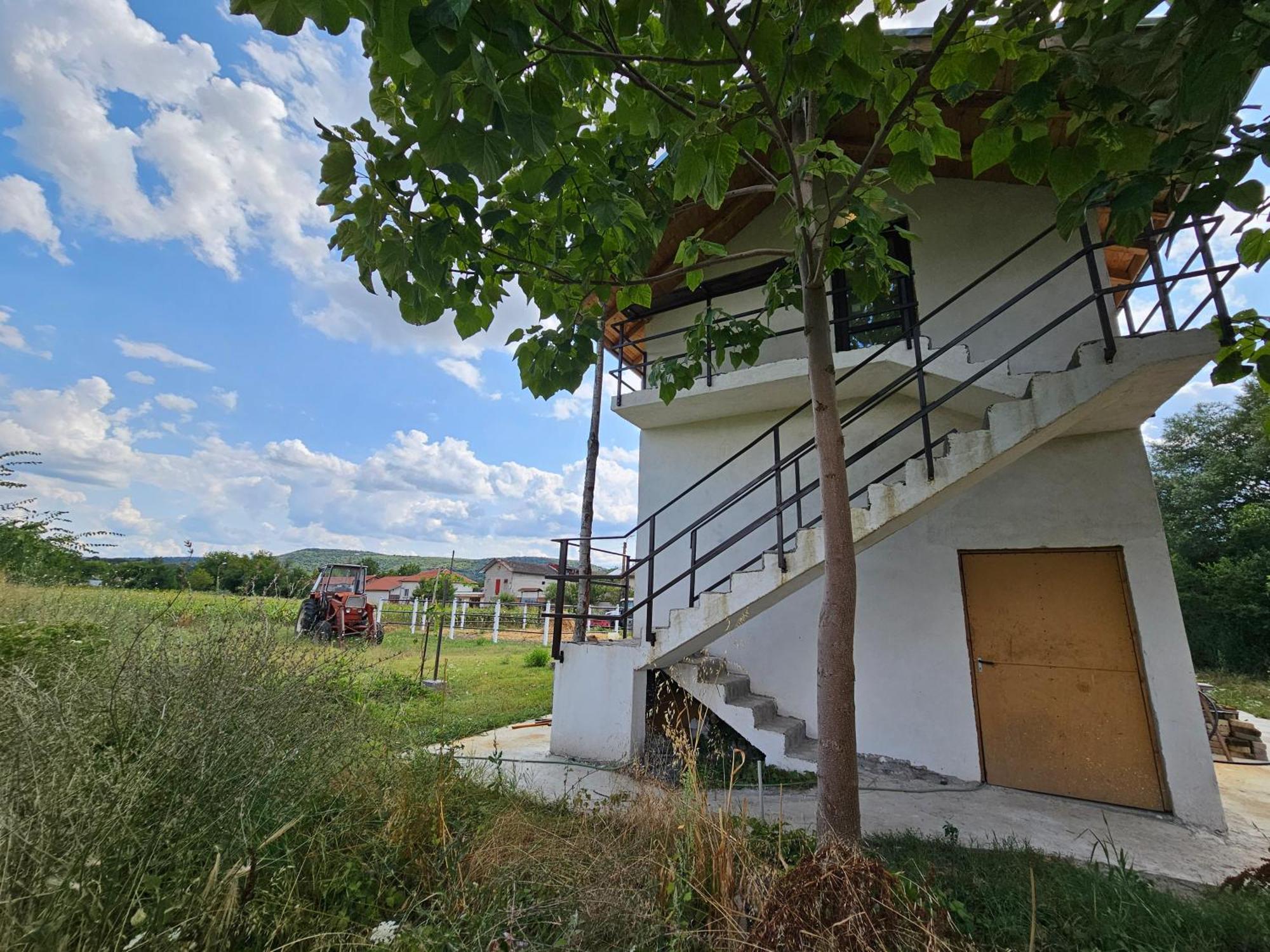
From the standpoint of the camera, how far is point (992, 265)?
5.63 meters

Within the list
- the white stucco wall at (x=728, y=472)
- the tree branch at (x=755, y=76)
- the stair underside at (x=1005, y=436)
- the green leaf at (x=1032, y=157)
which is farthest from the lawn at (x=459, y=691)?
the green leaf at (x=1032, y=157)

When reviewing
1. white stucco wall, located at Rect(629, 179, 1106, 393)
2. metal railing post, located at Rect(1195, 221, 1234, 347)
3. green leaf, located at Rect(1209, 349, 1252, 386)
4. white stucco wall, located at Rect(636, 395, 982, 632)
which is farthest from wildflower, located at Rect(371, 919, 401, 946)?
white stucco wall, located at Rect(629, 179, 1106, 393)

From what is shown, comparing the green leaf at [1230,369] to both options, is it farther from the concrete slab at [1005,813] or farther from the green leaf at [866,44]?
the concrete slab at [1005,813]

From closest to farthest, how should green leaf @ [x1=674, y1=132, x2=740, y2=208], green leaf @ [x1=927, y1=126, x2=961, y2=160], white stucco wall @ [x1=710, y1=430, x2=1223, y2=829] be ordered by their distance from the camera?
green leaf @ [x1=674, y1=132, x2=740, y2=208]
green leaf @ [x1=927, y1=126, x2=961, y2=160]
white stucco wall @ [x1=710, y1=430, x2=1223, y2=829]

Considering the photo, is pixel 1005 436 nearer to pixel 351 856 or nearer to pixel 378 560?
pixel 351 856

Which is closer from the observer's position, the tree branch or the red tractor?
the tree branch

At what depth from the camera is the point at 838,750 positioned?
248 centimetres

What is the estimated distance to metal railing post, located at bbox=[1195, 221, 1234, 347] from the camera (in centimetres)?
329

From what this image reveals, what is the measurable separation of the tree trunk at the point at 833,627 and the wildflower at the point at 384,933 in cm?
174

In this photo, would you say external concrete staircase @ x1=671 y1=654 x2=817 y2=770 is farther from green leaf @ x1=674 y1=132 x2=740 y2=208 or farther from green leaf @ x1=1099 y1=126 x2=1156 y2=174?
green leaf @ x1=1099 y1=126 x2=1156 y2=174

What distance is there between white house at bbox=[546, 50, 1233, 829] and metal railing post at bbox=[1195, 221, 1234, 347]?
2 cm

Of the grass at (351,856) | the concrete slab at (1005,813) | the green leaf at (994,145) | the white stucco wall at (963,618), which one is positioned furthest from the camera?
the white stucco wall at (963,618)

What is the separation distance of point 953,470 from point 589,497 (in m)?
4.84

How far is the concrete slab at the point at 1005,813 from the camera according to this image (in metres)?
3.28
